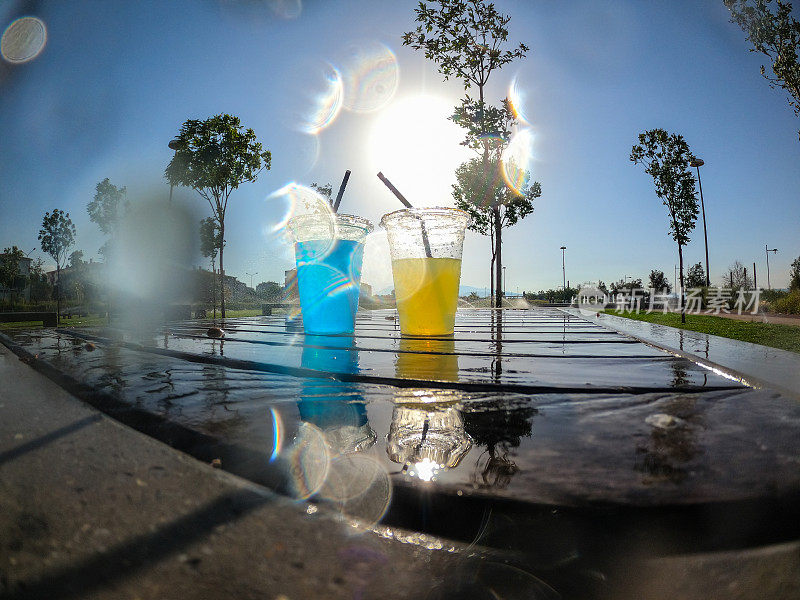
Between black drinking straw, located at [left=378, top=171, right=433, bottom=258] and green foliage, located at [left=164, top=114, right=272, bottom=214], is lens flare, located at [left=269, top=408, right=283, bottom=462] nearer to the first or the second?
black drinking straw, located at [left=378, top=171, right=433, bottom=258]

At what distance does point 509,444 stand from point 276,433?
51 centimetres

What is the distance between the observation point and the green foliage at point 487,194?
13.7 metres

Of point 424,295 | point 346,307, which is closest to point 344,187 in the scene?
point 346,307

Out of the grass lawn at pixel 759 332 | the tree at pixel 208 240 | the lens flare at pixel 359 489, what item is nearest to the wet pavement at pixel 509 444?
the lens flare at pixel 359 489

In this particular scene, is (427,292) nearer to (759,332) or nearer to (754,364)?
(754,364)

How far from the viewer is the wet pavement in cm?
57

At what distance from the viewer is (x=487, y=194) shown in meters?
14.2

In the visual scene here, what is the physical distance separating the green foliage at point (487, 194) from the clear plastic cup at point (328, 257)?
1039cm

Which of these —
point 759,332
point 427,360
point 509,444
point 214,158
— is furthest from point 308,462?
point 214,158

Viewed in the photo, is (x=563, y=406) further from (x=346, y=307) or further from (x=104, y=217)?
(x=104, y=217)

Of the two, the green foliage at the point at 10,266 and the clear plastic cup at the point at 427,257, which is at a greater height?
the green foliage at the point at 10,266

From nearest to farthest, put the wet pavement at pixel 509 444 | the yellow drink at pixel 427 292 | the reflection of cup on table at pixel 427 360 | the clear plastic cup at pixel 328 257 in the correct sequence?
the wet pavement at pixel 509 444 < the reflection of cup on table at pixel 427 360 < the yellow drink at pixel 427 292 < the clear plastic cup at pixel 328 257

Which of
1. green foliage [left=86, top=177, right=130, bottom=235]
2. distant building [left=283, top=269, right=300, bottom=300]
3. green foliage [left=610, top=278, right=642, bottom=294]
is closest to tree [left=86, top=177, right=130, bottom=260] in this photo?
green foliage [left=86, top=177, right=130, bottom=235]

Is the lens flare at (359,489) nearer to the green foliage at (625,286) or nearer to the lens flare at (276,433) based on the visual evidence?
the lens flare at (276,433)
